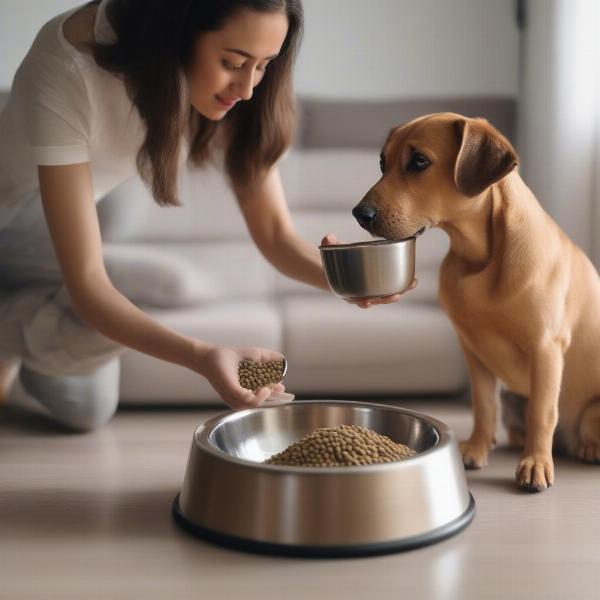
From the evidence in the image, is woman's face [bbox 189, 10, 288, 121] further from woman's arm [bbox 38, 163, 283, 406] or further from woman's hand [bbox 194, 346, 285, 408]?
woman's hand [bbox 194, 346, 285, 408]

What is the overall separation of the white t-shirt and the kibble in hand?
496mm

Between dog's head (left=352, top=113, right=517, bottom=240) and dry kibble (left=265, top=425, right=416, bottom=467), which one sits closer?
dry kibble (left=265, top=425, right=416, bottom=467)

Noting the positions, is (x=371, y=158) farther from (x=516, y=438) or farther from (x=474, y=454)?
(x=474, y=454)

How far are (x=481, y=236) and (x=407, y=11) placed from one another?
70.2 inches

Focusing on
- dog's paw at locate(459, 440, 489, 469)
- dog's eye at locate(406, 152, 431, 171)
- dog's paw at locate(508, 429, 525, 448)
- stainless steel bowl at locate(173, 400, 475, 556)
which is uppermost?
dog's eye at locate(406, 152, 431, 171)

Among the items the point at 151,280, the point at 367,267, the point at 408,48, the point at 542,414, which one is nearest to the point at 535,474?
the point at 542,414

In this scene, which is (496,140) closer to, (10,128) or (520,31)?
(10,128)

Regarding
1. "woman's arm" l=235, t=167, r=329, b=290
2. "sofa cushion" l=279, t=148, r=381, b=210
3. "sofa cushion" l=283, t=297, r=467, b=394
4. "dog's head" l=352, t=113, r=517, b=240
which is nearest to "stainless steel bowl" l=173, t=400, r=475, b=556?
"dog's head" l=352, t=113, r=517, b=240

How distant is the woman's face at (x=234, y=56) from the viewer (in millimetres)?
1503

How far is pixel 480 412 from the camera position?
5.94 ft

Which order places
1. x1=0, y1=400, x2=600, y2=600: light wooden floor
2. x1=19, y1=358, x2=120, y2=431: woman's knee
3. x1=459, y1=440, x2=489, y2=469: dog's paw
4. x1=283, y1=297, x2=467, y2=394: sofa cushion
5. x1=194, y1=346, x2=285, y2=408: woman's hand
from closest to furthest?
x1=0, y1=400, x2=600, y2=600: light wooden floor → x1=194, y1=346, x2=285, y2=408: woman's hand → x1=459, y1=440, x2=489, y2=469: dog's paw → x1=19, y1=358, x2=120, y2=431: woman's knee → x1=283, y1=297, x2=467, y2=394: sofa cushion

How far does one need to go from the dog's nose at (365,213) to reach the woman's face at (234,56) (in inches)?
11.3

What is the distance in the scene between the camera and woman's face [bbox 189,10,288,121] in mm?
1503

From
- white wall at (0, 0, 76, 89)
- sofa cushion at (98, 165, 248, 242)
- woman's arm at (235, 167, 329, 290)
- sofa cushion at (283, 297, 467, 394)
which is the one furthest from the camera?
white wall at (0, 0, 76, 89)
